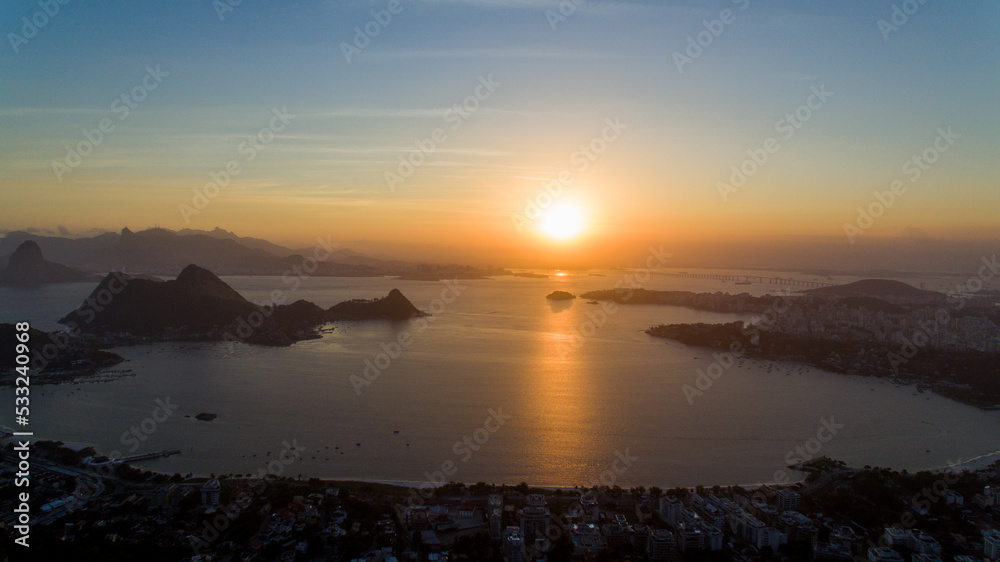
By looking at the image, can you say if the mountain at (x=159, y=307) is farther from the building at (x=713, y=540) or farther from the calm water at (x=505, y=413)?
the building at (x=713, y=540)

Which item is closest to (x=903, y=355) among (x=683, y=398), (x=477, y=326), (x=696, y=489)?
(x=683, y=398)

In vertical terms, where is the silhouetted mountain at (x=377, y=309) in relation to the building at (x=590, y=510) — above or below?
above

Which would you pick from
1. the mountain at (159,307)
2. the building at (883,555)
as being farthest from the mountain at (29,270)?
the building at (883,555)

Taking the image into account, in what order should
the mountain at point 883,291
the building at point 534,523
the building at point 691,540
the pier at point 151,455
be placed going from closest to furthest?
the building at point 691,540
the building at point 534,523
the pier at point 151,455
the mountain at point 883,291

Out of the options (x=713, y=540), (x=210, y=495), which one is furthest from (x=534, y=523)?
(x=210, y=495)

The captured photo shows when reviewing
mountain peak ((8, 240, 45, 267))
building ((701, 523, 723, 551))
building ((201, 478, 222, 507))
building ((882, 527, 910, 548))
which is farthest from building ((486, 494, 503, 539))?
mountain peak ((8, 240, 45, 267))

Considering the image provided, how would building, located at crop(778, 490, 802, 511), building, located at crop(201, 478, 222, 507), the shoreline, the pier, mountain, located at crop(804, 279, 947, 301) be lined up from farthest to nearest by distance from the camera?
mountain, located at crop(804, 279, 947, 301)
the pier
the shoreline
building, located at crop(778, 490, 802, 511)
building, located at crop(201, 478, 222, 507)

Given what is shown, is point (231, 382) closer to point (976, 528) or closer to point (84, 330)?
point (84, 330)

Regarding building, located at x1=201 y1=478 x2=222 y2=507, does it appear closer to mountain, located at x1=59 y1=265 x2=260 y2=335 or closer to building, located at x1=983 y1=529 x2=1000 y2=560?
building, located at x1=983 y1=529 x2=1000 y2=560
